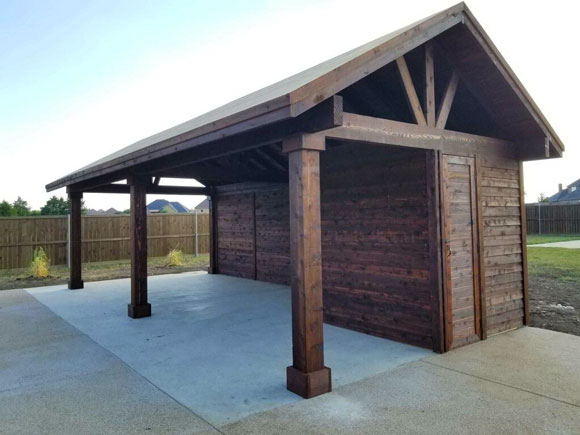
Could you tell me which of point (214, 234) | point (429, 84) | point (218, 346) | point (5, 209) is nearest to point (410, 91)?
point (429, 84)

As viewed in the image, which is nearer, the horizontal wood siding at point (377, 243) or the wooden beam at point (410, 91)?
the wooden beam at point (410, 91)

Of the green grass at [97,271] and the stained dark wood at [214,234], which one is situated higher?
the stained dark wood at [214,234]

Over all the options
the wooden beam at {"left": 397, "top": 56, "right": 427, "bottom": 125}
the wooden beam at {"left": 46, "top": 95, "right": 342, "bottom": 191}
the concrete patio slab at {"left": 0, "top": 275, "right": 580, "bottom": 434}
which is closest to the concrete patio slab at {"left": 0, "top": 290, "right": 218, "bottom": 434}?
the concrete patio slab at {"left": 0, "top": 275, "right": 580, "bottom": 434}

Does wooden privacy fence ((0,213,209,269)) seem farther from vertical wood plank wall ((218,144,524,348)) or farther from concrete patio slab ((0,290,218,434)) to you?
vertical wood plank wall ((218,144,524,348))

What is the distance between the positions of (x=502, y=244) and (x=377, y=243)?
164 cm

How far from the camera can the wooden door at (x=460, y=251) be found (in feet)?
14.1

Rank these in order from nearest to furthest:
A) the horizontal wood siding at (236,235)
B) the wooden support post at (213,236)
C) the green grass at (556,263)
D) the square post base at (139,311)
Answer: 1. the square post base at (139,311)
2. the green grass at (556,263)
3. the horizontal wood siding at (236,235)
4. the wooden support post at (213,236)

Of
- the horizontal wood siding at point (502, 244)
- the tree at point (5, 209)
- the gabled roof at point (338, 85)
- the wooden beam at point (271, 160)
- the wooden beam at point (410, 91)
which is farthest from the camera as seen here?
the tree at point (5, 209)

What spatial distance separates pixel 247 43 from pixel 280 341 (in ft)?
28.3

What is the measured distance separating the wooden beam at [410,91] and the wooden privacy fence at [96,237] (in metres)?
11.7

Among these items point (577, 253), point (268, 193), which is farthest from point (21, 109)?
point (577, 253)

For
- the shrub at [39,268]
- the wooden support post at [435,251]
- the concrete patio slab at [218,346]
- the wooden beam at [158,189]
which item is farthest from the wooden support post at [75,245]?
the wooden support post at [435,251]

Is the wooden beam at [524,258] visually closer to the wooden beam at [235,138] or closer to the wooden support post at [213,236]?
the wooden beam at [235,138]

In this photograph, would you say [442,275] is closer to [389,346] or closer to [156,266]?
[389,346]
